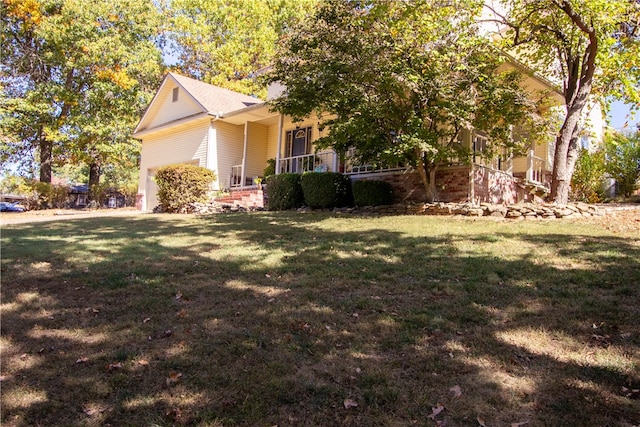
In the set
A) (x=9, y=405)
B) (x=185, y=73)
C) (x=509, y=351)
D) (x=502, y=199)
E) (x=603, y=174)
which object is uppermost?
(x=185, y=73)

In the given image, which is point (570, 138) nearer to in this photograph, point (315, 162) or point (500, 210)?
point (500, 210)

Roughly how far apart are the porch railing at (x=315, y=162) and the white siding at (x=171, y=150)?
3.77 meters

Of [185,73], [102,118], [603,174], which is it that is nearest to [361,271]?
[603,174]

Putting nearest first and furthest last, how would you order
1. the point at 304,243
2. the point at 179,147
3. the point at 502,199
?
the point at 304,243 → the point at 502,199 → the point at 179,147

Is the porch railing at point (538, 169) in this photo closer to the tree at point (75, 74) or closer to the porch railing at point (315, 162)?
the porch railing at point (315, 162)

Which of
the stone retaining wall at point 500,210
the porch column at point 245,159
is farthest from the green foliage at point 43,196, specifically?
the stone retaining wall at point 500,210

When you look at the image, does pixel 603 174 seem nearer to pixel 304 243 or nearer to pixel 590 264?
pixel 590 264

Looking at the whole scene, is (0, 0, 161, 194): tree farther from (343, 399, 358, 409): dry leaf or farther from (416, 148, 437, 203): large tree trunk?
(343, 399, 358, 409): dry leaf

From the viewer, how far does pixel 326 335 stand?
3555 mm

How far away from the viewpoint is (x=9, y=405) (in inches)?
107

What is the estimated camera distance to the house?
11.7 m

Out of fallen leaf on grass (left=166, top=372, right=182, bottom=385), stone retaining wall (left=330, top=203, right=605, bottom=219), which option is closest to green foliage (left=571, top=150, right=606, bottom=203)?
stone retaining wall (left=330, top=203, right=605, bottom=219)

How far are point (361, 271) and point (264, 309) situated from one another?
1.55 meters

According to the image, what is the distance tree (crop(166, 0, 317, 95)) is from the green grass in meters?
22.5
